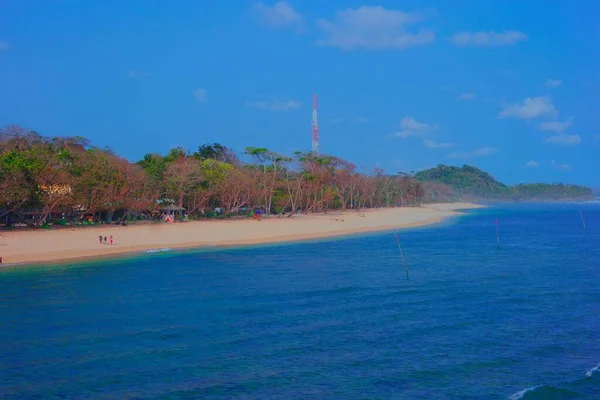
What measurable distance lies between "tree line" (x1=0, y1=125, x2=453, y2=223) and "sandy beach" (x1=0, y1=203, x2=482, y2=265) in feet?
8.90

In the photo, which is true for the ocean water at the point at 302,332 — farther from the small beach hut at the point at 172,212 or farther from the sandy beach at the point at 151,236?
the small beach hut at the point at 172,212

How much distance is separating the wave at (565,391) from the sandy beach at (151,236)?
26856mm

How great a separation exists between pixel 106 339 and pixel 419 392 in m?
8.42

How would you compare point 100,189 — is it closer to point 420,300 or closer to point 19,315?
point 19,315

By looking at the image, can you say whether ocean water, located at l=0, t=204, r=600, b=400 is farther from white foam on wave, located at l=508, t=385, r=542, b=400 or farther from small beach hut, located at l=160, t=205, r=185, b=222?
small beach hut, located at l=160, t=205, r=185, b=222

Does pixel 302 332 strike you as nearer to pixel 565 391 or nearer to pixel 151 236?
pixel 565 391

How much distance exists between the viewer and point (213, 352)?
1333cm

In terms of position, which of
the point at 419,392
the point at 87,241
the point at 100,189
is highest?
the point at 100,189

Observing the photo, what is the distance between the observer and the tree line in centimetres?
3959

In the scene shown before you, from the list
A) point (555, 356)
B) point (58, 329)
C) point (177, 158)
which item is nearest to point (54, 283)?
point (58, 329)

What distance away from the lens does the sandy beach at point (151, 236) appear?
33031 mm

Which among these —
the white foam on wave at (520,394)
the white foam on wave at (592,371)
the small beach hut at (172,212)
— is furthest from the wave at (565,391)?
the small beach hut at (172,212)

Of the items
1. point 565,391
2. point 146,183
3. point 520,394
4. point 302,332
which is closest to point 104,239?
point 146,183

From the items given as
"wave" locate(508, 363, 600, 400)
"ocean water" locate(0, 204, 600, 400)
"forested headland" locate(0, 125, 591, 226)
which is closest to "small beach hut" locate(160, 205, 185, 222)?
"forested headland" locate(0, 125, 591, 226)
